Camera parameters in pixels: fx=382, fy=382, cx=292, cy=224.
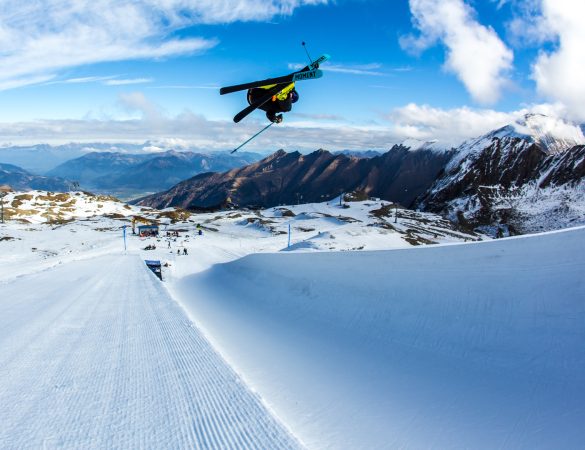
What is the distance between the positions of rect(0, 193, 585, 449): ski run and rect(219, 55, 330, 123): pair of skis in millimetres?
7870

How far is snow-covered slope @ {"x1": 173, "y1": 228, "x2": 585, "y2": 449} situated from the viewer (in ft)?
23.1

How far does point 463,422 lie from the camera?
7223 millimetres

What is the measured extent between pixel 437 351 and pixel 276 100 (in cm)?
1238

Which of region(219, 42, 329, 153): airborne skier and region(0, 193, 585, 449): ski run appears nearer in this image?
region(0, 193, 585, 449): ski run

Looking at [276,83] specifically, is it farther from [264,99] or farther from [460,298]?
[460,298]

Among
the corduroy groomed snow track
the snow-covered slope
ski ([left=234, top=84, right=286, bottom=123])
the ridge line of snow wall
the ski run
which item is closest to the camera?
the corduroy groomed snow track

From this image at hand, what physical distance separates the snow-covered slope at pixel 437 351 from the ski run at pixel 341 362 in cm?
4

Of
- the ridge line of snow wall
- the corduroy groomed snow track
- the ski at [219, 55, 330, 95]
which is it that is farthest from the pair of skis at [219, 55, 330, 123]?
the corduroy groomed snow track

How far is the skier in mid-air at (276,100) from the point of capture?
1680 centimetres

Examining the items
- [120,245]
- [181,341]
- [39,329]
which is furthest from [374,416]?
[120,245]

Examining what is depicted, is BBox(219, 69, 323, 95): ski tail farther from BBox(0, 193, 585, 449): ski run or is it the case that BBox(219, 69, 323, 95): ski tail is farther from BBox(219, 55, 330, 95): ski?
BBox(0, 193, 585, 449): ski run

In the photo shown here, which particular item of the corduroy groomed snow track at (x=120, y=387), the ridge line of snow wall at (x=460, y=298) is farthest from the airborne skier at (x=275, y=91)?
the corduroy groomed snow track at (x=120, y=387)

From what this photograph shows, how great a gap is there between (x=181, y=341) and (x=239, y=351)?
7.65ft

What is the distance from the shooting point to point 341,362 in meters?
10.6
